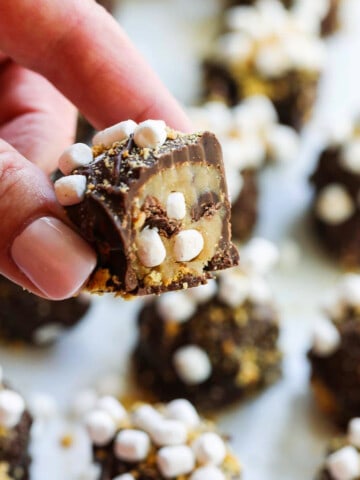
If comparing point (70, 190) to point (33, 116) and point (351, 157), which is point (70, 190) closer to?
point (33, 116)

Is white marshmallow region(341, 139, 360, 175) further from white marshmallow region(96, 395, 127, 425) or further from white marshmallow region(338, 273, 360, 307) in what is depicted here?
white marshmallow region(96, 395, 127, 425)

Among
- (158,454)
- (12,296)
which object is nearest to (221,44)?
(12,296)

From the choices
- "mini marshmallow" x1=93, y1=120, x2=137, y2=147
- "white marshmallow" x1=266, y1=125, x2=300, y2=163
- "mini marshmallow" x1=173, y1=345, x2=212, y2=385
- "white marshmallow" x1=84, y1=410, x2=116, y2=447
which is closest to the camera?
"mini marshmallow" x1=93, y1=120, x2=137, y2=147

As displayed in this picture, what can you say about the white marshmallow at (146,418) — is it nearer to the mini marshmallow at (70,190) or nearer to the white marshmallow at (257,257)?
the white marshmallow at (257,257)

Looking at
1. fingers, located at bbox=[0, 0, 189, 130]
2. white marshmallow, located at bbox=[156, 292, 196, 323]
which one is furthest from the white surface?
fingers, located at bbox=[0, 0, 189, 130]

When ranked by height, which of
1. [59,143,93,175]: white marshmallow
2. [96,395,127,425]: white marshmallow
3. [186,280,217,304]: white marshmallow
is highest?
[59,143,93,175]: white marshmallow

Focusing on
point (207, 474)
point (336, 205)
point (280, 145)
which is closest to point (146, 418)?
point (207, 474)

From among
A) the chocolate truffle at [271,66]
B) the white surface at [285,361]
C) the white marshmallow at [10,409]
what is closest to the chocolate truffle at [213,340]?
the white surface at [285,361]
